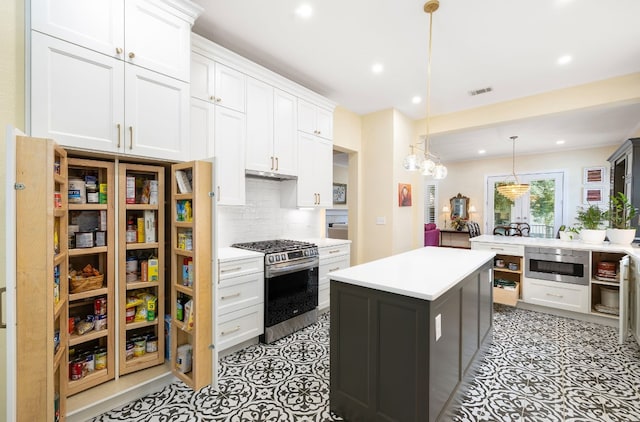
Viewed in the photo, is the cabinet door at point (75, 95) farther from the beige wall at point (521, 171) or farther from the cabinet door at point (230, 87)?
the beige wall at point (521, 171)

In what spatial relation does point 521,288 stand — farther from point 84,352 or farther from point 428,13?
point 84,352

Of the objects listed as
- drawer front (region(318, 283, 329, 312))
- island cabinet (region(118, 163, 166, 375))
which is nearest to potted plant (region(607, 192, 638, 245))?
drawer front (region(318, 283, 329, 312))

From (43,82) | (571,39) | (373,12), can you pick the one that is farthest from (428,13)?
(43,82)

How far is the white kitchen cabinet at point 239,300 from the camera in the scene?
2467mm

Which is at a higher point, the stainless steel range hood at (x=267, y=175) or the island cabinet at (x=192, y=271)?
the stainless steel range hood at (x=267, y=175)

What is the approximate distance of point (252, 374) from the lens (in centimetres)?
231

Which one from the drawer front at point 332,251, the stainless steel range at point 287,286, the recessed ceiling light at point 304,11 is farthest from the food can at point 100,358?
the recessed ceiling light at point 304,11

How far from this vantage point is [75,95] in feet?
5.41

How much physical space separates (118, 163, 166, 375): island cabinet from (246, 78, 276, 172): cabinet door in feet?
3.18

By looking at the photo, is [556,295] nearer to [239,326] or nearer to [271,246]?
[271,246]

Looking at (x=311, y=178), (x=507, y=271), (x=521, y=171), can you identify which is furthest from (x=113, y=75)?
(x=521, y=171)

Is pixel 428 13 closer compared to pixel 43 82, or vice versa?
pixel 43 82

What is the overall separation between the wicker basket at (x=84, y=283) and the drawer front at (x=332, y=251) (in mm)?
2119

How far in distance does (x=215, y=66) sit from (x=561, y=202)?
9070 millimetres
